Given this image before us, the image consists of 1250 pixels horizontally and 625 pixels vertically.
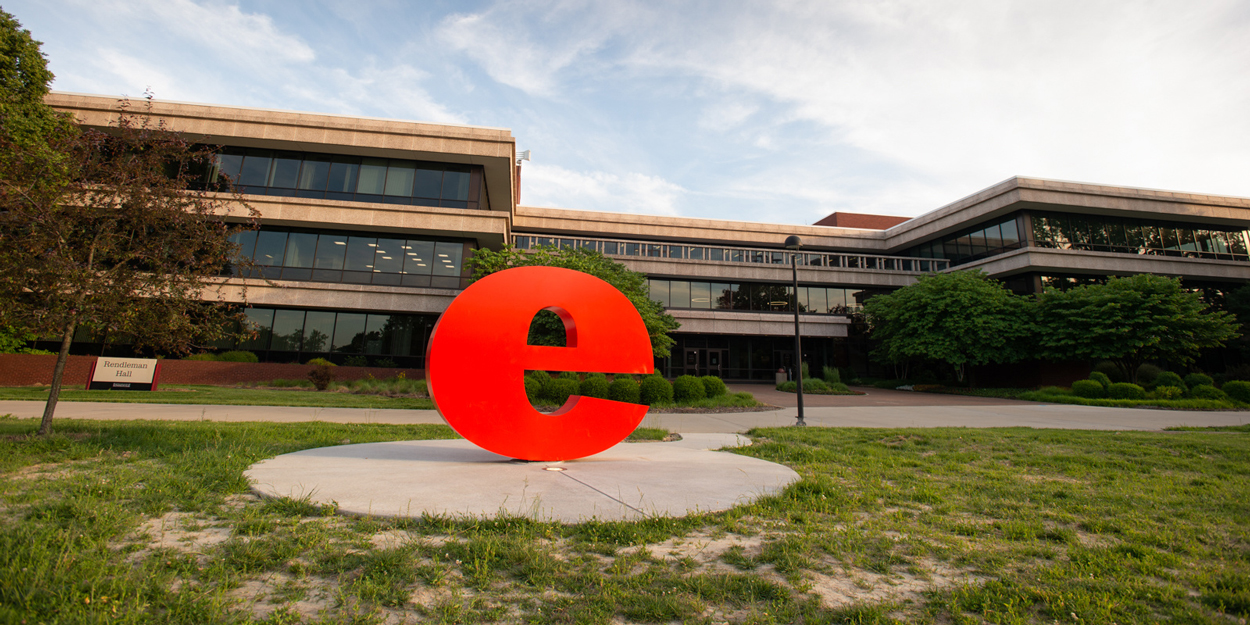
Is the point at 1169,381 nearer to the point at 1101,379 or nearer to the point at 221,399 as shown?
the point at 1101,379

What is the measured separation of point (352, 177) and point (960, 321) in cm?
3278

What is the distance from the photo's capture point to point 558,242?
40688 mm

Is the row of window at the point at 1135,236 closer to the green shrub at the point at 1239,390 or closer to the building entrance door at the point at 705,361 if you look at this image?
the green shrub at the point at 1239,390

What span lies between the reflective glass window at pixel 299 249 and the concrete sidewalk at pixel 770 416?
46.1 ft

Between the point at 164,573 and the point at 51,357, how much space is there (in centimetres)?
2783

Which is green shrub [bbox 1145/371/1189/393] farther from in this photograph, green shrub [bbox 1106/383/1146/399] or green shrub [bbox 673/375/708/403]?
green shrub [bbox 673/375/708/403]

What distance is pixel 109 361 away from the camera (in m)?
17.9

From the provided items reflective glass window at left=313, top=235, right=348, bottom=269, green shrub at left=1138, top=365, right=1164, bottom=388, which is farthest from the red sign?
green shrub at left=1138, top=365, right=1164, bottom=388

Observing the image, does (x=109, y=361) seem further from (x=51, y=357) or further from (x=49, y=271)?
(x=49, y=271)

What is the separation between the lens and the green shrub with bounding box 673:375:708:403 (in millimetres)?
18719

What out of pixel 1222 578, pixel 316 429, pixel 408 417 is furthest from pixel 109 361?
pixel 1222 578

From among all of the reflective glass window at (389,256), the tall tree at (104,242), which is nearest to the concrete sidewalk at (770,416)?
the tall tree at (104,242)

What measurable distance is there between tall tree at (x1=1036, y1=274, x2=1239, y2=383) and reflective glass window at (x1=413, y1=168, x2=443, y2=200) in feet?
105

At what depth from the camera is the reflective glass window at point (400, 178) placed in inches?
1088
